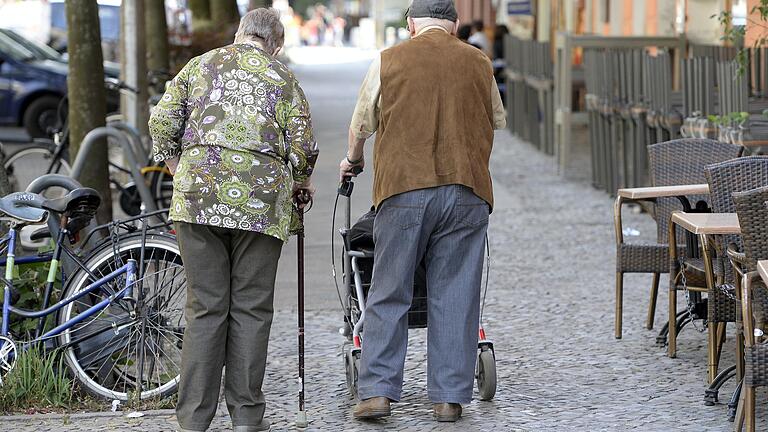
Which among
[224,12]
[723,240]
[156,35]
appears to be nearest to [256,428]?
[723,240]

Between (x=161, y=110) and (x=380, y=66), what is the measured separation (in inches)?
34.3

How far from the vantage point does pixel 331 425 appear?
580 centimetres

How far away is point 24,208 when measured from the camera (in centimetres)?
612

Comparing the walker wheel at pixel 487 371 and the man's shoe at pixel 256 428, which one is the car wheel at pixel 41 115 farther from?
the man's shoe at pixel 256 428

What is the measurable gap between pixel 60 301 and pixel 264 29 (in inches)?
58.8

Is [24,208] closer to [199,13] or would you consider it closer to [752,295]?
[752,295]

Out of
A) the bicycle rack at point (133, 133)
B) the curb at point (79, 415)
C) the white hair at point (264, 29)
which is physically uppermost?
the white hair at point (264, 29)

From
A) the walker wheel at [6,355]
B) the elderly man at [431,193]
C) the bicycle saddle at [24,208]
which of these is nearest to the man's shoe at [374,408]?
the elderly man at [431,193]

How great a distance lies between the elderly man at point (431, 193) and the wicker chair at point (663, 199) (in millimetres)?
1841

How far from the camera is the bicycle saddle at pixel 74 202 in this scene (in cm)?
609

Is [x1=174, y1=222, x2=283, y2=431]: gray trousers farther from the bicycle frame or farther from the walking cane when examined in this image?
the bicycle frame

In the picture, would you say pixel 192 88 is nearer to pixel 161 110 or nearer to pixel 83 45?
pixel 161 110

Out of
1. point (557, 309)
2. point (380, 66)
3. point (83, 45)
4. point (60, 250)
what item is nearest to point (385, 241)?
point (380, 66)

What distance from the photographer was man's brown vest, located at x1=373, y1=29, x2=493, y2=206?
5570 millimetres
